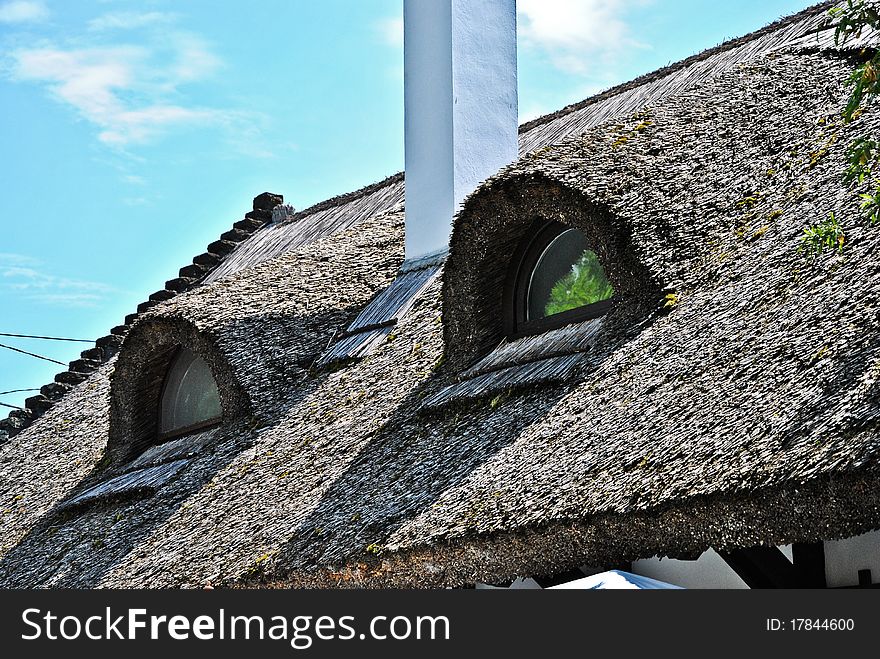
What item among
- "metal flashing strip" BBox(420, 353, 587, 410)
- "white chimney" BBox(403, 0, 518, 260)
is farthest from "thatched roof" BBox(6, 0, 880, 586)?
"white chimney" BBox(403, 0, 518, 260)

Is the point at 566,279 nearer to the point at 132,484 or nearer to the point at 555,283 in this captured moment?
the point at 555,283

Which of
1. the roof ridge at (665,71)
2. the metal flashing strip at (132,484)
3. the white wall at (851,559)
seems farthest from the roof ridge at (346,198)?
the white wall at (851,559)

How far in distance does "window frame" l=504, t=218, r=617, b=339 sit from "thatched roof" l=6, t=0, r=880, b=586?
0.09 metres

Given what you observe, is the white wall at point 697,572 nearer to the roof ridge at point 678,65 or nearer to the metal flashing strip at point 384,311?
the metal flashing strip at point 384,311

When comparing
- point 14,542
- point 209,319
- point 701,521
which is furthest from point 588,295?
point 14,542

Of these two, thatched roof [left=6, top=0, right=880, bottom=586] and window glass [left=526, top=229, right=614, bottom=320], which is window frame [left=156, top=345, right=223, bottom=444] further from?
window glass [left=526, top=229, right=614, bottom=320]

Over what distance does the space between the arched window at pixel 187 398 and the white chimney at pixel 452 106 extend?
161 centimetres

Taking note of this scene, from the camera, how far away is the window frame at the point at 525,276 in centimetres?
591

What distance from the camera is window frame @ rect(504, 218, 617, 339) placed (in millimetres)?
5906

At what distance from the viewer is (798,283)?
13.6ft

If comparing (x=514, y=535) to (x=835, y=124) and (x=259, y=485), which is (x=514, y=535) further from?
(x=835, y=124)

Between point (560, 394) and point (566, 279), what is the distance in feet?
3.96

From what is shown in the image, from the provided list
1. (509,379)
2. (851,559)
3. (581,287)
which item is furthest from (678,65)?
(851,559)

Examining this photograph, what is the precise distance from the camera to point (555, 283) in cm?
583
